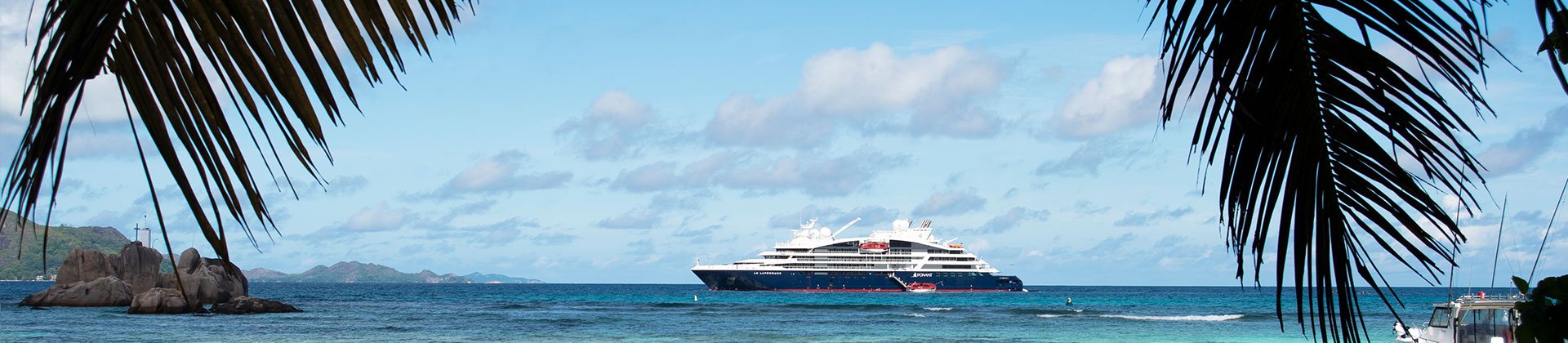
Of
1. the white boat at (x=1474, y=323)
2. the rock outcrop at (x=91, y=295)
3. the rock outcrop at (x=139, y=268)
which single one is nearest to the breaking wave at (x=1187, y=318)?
the white boat at (x=1474, y=323)

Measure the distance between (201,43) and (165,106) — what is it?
0.06 m

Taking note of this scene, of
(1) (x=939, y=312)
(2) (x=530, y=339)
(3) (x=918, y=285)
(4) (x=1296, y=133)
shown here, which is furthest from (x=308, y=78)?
(3) (x=918, y=285)

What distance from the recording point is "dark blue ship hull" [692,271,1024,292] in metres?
69.0

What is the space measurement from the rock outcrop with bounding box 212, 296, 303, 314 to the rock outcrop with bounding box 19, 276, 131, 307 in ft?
13.3

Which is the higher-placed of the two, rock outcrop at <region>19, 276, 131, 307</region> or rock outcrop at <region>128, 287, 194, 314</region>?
rock outcrop at <region>19, 276, 131, 307</region>

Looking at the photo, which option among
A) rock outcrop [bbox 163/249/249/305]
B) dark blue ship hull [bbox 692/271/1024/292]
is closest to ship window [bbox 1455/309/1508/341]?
rock outcrop [bbox 163/249/249/305]

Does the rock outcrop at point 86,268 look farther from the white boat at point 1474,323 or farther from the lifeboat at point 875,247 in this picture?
the white boat at point 1474,323

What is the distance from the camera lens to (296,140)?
932 mm

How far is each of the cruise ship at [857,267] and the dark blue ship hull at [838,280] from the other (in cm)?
4

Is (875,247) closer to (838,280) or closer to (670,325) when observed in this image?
(838,280)

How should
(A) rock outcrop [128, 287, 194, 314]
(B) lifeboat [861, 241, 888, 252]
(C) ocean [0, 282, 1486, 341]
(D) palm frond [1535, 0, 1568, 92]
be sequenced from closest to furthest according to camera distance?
(D) palm frond [1535, 0, 1568, 92] < (C) ocean [0, 282, 1486, 341] < (A) rock outcrop [128, 287, 194, 314] < (B) lifeboat [861, 241, 888, 252]

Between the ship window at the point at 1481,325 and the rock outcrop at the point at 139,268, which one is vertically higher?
the rock outcrop at the point at 139,268

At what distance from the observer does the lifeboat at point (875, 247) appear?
70312 millimetres

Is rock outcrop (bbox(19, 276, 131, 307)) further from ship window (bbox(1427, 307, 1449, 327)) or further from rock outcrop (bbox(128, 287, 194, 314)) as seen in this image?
ship window (bbox(1427, 307, 1449, 327))
